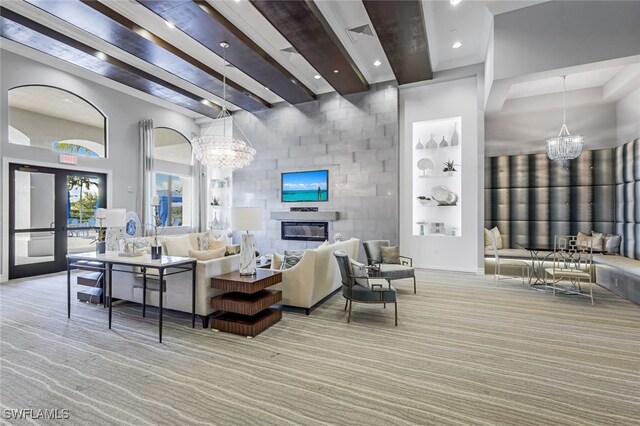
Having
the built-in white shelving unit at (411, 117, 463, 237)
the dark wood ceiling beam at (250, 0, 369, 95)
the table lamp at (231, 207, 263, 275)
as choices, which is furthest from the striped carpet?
the dark wood ceiling beam at (250, 0, 369, 95)

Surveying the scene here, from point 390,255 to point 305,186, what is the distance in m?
3.40

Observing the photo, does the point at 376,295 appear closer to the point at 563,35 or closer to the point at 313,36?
the point at 313,36

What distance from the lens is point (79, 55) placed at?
5.48 m

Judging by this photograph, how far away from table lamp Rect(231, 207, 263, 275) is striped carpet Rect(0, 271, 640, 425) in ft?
2.64

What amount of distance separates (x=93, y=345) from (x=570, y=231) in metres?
8.97

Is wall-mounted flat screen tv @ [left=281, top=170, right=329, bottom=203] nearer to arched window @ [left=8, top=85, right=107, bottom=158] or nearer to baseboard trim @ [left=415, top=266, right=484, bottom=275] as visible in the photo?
baseboard trim @ [left=415, top=266, right=484, bottom=275]

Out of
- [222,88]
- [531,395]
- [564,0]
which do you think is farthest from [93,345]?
[564,0]

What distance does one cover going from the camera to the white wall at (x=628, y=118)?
564 cm

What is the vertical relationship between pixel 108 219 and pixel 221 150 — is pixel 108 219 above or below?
below

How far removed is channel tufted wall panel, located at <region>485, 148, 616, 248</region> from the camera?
249 inches

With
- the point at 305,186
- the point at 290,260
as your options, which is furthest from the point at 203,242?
the point at 305,186

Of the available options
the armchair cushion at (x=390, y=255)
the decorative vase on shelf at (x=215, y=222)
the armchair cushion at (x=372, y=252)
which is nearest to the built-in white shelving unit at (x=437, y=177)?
the armchair cushion at (x=390, y=255)

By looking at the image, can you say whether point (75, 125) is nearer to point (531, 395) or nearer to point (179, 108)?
point (179, 108)

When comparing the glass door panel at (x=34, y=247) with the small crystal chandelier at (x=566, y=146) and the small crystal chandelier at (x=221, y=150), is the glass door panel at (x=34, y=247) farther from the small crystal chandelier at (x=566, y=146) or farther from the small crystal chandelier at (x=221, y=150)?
the small crystal chandelier at (x=566, y=146)
